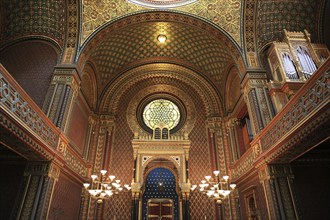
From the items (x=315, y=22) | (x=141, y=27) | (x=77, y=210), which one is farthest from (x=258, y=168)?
(x=141, y=27)

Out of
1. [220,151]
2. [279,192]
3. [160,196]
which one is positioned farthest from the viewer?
[220,151]

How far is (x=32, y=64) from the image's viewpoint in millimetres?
10773

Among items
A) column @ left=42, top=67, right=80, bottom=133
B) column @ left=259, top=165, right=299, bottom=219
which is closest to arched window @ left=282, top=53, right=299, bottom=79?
column @ left=259, top=165, right=299, bottom=219

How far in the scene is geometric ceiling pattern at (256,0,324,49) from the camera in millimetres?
10477

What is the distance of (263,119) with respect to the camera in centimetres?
927

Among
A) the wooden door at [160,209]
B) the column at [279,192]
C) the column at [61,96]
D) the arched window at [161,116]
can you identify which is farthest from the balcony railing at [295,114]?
the column at [61,96]

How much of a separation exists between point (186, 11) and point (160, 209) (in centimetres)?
1069

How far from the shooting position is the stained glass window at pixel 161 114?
49.8ft

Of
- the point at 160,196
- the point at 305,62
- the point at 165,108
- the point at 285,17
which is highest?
the point at 285,17

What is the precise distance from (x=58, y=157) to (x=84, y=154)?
4.47 meters

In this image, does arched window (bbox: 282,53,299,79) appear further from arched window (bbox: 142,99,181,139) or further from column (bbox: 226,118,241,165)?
arched window (bbox: 142,99,181,139)

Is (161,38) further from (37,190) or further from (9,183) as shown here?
(9,183)

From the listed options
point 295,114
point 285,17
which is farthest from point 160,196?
point 285,17

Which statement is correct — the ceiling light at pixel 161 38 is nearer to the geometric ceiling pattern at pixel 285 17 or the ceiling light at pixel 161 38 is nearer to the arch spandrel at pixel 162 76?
the arch spandrel at pixel 162 76
